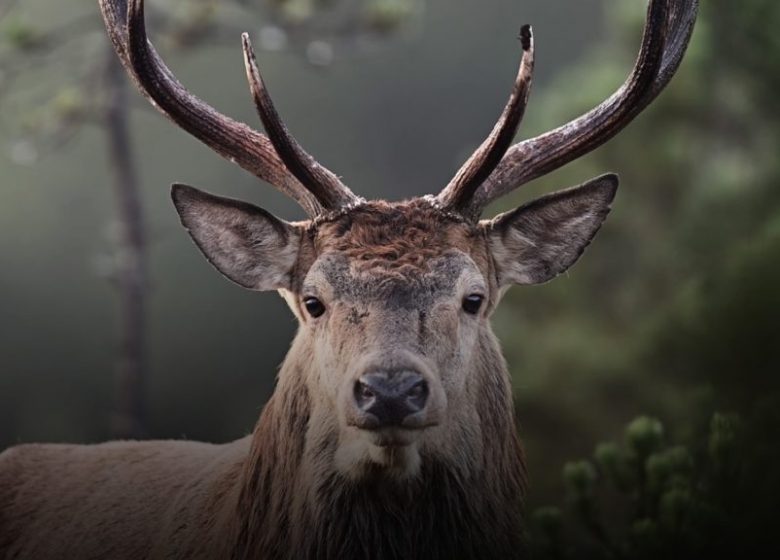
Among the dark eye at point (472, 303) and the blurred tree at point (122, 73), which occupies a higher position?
the blurred tree at point (122, 73)

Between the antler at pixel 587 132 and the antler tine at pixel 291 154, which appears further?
the antler at pixel 587 132

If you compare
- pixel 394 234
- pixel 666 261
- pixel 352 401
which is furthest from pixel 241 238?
pixel 666 261

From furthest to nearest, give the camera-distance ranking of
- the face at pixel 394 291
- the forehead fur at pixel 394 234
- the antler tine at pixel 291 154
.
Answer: the antler tine at pixel 291 154 → the forehead fur at pixel 394 234 → the face at pixel 394 291

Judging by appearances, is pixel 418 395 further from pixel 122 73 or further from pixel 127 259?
pixel 122 73

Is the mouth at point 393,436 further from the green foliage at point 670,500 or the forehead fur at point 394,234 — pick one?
the green foliage at point 670,500

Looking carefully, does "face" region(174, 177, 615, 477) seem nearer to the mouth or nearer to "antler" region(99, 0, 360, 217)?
the mouth

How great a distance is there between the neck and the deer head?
0.04 m

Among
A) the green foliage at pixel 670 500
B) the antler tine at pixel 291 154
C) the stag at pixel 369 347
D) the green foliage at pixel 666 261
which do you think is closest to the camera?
the stag at pixel 369 347

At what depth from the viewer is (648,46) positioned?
20.5 feet

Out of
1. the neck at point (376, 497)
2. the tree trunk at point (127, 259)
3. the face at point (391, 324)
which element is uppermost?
the tree trunk at point (127, 259)

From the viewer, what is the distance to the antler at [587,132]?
6219 millimetres

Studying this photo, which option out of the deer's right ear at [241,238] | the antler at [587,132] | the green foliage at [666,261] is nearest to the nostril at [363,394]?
the deer's right ear at [241,238]

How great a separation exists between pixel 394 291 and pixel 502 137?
0.71 m

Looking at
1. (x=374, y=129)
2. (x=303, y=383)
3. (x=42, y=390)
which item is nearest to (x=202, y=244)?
(x=303, y=383)
